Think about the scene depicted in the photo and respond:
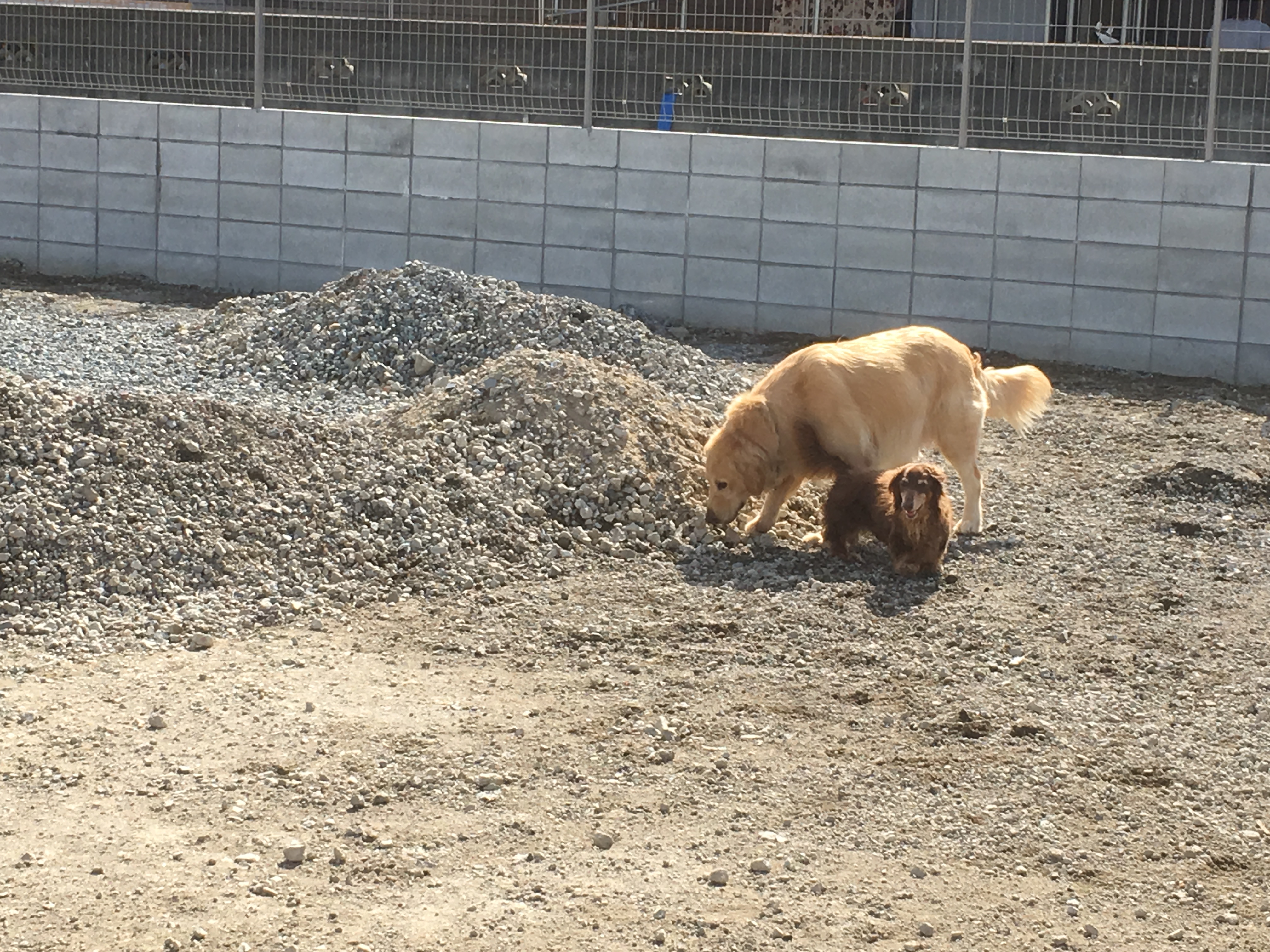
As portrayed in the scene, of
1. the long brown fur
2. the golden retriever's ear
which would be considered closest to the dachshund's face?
the long brown fur

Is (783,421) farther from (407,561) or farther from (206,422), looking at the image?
(206,422)

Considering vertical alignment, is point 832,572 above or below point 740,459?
below

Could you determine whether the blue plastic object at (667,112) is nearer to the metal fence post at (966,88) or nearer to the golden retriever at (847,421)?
the metal fence post at (966,88)

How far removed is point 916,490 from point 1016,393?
1765 millimetres

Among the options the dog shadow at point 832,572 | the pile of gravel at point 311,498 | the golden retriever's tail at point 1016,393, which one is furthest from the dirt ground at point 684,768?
the golden retriever's tail at point 1016,393

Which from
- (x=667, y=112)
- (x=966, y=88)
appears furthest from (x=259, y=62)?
(x=966, y=88)

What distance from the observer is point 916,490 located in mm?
6613

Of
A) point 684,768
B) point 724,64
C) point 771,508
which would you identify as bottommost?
point 684,768

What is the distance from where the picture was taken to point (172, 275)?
44.9 ft

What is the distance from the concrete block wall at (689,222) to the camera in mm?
11086

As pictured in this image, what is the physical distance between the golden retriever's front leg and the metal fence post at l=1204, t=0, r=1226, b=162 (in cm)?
536

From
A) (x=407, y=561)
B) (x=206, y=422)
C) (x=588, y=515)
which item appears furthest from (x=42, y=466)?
(x=588, y=515)

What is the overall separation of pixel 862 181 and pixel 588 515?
5492mm

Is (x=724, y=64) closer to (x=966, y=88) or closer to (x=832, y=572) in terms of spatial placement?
(x=966, y=88)
